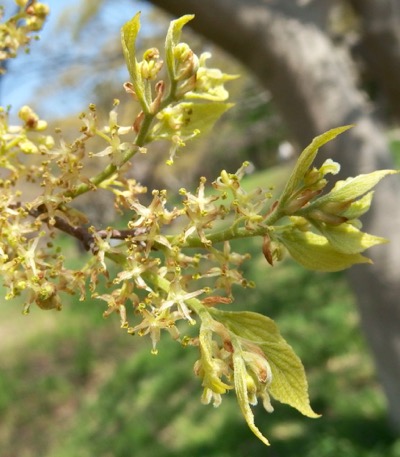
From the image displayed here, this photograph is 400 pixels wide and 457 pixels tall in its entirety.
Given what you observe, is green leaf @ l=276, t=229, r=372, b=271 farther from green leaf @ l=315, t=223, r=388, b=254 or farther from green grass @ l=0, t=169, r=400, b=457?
green grass @ l=0, t=169, r=400, b=457

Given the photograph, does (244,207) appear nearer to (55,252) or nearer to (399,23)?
(55,252)

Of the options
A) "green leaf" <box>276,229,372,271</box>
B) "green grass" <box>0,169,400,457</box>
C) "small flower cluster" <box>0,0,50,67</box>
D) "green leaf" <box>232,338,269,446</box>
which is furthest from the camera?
"green grass" <box>0,169,400,457</box>

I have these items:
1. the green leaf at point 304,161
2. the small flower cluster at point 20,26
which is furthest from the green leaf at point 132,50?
the small flower cluster at point 20,26

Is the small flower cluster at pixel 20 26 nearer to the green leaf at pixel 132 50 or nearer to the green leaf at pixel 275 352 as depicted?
the green leaf at pixel 132 50

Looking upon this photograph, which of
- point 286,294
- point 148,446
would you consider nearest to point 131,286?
point 148,446

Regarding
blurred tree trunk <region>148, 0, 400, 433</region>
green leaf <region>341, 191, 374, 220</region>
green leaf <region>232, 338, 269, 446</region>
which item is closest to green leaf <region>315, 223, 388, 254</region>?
green leaf <region>341, 191, 374, 220</region>
